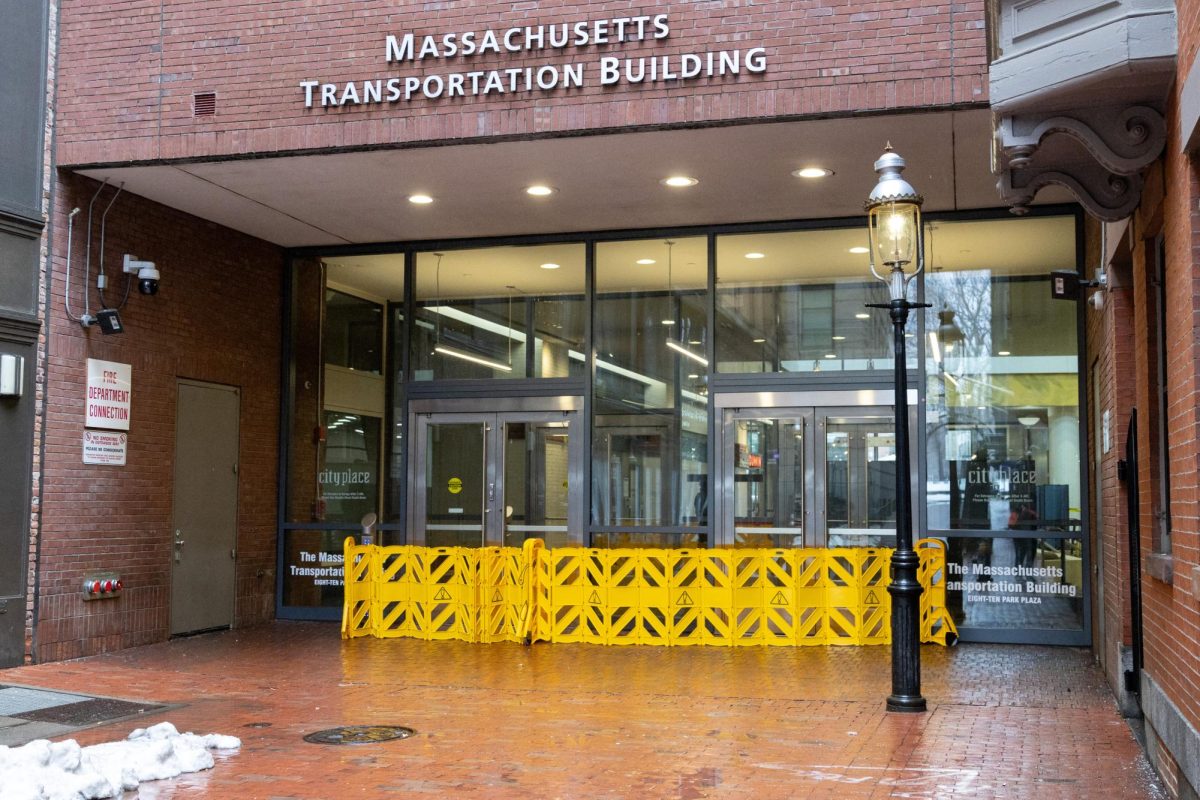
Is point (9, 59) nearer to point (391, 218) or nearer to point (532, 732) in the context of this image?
point (391, 218)

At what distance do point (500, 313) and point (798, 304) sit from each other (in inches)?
150

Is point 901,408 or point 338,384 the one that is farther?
point 338,384

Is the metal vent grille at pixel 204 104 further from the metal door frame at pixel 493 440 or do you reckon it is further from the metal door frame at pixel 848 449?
the metal door frame at pixel 848 449

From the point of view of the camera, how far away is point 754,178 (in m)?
13.1

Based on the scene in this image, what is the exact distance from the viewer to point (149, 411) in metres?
13.8

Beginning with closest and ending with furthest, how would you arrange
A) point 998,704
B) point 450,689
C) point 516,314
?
point 998,704
point 450,689
point 516,314

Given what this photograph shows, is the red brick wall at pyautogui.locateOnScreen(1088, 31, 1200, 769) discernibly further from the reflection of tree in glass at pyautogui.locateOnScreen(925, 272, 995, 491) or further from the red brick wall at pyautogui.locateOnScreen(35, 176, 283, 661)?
the red brick wall at pyautogui.locateOnScreen(35, 176, 283, 661)

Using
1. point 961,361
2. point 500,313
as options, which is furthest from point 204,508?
point 961,361

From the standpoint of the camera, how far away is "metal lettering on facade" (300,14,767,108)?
36.6 feet

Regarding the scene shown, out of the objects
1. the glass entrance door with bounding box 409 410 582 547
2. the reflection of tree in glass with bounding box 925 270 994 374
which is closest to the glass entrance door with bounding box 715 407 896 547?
the reflection of tree in glass with bounding box 925 270 994 374

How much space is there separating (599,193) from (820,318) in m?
3.18

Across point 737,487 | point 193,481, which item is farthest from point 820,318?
point 193,481

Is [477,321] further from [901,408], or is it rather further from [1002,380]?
[901,408]

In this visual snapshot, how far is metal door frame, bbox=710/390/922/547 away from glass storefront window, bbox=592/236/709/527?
215mm
